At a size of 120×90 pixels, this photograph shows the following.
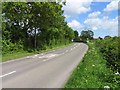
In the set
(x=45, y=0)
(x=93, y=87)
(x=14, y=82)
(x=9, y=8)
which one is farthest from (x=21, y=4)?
(x=93, y=87)

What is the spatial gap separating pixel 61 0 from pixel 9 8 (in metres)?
12.8

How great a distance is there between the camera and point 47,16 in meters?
49.8

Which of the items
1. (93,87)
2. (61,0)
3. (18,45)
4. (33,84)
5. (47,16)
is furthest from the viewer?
(61,0)

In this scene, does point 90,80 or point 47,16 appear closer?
point 90,80

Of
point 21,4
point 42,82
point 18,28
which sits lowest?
point 42,82

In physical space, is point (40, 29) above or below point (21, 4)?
below

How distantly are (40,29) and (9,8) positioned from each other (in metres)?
10.8

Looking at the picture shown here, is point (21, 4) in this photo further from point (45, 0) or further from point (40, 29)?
point (40, 29)

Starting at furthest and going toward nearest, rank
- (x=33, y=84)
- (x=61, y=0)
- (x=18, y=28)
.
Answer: (x=61, y=0)
(x=18, y=28)
(x=33, y=84)

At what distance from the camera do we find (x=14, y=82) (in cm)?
1413

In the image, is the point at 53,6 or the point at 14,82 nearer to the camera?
the point at 14,82

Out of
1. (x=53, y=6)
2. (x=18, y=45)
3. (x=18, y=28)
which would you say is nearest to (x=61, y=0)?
(x=53, y=6)

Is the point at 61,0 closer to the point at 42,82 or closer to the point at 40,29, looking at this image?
the point at 40,29

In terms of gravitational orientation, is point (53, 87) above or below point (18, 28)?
below
